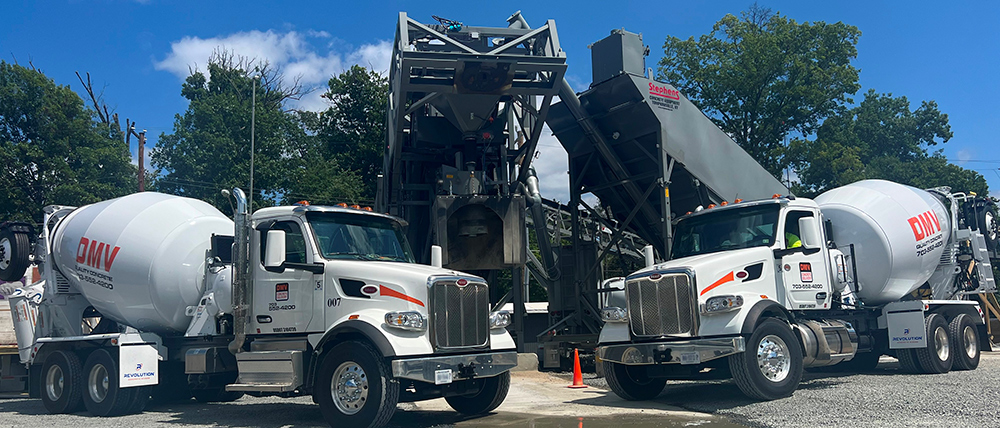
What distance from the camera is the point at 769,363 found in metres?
9.77

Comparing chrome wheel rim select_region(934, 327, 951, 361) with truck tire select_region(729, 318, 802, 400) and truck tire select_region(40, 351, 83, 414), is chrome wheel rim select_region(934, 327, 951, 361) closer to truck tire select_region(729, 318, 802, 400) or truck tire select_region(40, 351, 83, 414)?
truck tire select_region(729, 318, 802, 400)

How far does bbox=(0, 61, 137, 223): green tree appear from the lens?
103ft

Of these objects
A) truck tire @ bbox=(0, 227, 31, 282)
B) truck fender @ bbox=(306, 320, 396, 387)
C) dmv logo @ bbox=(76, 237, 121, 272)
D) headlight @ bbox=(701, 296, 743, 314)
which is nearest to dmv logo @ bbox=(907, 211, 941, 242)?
headlight @ bbox=(701, 296, 743, 314)

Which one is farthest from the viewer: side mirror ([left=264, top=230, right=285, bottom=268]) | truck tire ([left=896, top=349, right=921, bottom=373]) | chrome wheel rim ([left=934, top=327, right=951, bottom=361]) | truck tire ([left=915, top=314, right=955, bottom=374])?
chrome wheel rim ([left=934, top=327, right=951, bottom=361])

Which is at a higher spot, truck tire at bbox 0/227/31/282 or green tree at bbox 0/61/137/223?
green tree at bbox 0/61/137/223

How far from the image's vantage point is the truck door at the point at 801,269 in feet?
34.9

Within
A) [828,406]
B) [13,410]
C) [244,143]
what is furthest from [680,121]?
[244,143]

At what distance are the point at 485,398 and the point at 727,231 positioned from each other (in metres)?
4.27

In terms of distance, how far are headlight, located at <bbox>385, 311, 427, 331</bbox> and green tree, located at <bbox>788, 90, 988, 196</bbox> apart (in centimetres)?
3269

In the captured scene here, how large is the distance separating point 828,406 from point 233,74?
122 ft

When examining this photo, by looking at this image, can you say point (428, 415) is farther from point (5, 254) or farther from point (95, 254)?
point (5, 254)

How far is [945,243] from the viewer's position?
1439cm

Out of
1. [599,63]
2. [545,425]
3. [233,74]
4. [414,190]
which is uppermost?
[233,74]

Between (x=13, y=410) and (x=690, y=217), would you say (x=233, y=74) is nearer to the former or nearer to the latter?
(x=13, y=410)
